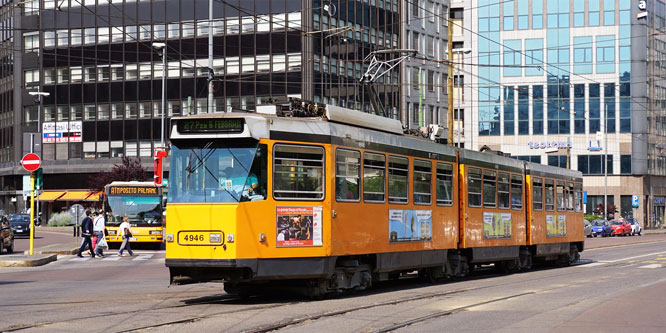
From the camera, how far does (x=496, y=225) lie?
23.0 metres

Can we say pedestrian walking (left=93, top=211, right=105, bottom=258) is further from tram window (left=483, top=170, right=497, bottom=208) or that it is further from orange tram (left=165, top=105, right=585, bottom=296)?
orange tram (left=165, top=105, right=585, bottom=296)

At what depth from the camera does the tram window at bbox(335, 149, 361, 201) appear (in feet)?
52.5

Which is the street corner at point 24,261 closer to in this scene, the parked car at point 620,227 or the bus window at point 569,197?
the bus window at point 569,197

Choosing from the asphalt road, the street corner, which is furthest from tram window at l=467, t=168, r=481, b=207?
the street corner

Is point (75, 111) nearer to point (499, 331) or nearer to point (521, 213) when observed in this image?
point (521, 213)

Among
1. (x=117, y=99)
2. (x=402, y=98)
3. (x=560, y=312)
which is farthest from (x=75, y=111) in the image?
(x=560, y=312)

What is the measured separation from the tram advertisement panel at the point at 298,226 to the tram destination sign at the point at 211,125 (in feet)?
4.67

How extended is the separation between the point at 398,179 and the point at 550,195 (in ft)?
33.5

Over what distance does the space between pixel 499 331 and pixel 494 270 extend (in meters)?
14.1

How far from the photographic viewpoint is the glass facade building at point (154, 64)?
6450 centimetres

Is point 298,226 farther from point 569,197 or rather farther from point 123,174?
point 123,174

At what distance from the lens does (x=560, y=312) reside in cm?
1412

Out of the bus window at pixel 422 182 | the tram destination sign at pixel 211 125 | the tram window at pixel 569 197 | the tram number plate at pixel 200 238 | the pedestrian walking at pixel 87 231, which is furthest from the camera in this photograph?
the pedestrian walking at pixel 87 231

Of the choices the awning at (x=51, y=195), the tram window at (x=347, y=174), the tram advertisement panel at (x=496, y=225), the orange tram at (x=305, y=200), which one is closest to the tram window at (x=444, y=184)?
the orange tram at (x=305, y=200)
